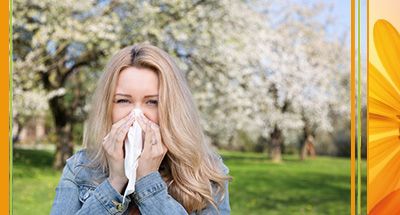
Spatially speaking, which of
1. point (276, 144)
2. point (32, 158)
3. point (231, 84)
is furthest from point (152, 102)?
point (276, 144)

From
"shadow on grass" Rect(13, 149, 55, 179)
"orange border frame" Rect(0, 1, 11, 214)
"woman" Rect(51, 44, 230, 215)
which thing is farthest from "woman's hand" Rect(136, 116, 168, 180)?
"shadow on grass" Rect(13, 149, 55, 179)

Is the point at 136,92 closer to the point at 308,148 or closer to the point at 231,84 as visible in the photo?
the point at 231,84

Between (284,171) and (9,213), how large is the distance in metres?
3.27

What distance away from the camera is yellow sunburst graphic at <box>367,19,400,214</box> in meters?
1.54

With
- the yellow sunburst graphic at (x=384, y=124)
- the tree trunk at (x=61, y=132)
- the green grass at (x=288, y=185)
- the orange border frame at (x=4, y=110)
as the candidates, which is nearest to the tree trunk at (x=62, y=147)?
the tree trunk at (x=61, y=132)

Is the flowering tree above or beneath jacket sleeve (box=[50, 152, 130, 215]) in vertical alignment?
above

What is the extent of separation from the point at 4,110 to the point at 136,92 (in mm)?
603

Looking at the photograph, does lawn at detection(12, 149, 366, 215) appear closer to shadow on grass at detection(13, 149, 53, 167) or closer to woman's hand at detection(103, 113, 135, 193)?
shadow on grass at detection(13, 149, 53, 167)

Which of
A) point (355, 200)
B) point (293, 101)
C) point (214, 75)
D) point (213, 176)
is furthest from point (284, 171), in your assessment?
point (213, 176)

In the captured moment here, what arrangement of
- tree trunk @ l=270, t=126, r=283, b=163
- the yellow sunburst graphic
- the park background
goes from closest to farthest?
1. the yellow sunburst graphic
2. the park background
3. tree trunk @ l=270, t=126, r=283, b=163

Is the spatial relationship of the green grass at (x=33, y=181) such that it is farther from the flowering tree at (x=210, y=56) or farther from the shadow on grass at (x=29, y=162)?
the flowering tree at (x=210, y=56)

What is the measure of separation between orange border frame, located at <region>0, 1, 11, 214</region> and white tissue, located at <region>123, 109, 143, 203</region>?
2.02 ft

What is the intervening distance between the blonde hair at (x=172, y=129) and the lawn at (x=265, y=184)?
2.57 meters

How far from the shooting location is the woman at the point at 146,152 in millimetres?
912
